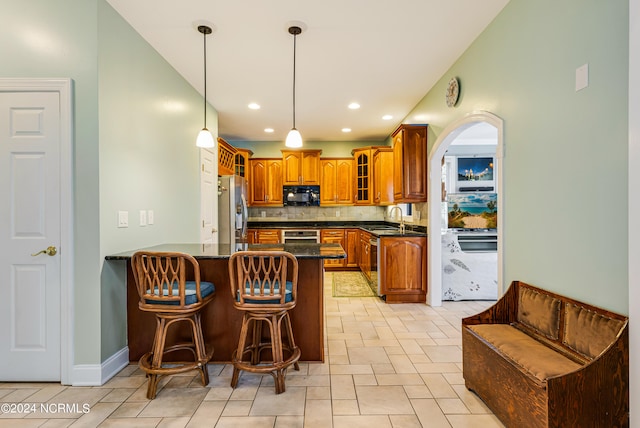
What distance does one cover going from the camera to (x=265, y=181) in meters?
6.71

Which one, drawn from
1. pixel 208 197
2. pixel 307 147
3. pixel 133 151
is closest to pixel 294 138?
pixel 133 151

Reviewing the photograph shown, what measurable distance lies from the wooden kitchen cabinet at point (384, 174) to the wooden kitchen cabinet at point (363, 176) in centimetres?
21

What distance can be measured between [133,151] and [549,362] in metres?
3.19

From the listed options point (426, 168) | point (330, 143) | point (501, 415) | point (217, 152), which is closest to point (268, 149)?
point (330, 143)

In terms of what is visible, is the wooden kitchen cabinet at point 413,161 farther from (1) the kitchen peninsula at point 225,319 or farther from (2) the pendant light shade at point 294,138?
(1) the kitchen peninsula at point 225,319

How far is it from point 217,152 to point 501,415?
4.57 metres

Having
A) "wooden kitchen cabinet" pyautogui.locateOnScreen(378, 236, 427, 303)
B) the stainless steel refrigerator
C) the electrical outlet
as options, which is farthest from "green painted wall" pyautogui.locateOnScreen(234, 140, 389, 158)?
the electrical outlet

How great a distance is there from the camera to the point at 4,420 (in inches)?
75.0

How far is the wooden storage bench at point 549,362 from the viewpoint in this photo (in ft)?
4.65

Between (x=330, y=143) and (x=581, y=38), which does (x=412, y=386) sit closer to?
(x=581, y=38)

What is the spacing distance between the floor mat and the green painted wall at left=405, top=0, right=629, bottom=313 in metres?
2.68

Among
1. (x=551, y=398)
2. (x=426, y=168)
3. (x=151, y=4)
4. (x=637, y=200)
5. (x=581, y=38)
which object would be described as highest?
(x=151, y=4)

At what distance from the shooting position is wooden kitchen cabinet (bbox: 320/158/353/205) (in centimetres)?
679

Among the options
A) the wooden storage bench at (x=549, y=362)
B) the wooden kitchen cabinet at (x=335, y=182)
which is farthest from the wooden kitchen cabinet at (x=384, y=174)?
the wooden storage bench at (x=549, y=362)
